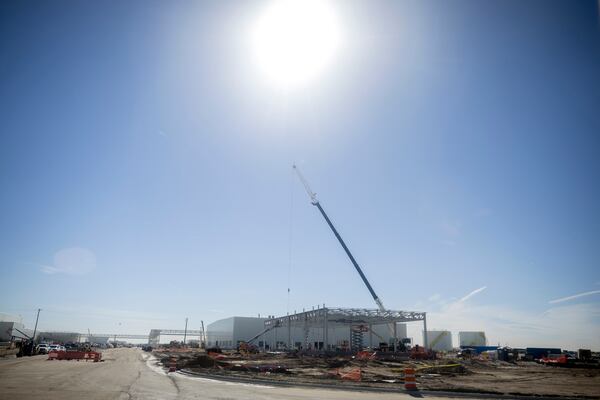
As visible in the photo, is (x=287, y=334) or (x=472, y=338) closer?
(x=287, y=334)

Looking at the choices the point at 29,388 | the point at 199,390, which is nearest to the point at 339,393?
the point at 199,390

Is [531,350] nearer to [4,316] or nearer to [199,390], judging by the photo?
[199,390]

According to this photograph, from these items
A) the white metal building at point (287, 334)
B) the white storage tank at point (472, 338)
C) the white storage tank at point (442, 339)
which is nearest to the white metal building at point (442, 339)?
the white storage tank at point (442, 339)

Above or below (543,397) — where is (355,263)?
above

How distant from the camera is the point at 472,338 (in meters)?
118

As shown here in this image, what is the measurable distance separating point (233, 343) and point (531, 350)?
64.8 m

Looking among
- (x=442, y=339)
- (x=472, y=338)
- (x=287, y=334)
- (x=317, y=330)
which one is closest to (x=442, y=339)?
(x=442, y=339)

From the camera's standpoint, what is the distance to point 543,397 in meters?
15.8

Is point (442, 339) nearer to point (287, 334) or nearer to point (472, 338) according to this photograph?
point (472, 338)

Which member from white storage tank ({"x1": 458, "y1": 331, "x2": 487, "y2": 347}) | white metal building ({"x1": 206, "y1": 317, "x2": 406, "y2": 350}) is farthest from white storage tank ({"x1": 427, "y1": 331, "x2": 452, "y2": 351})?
white metal building ({"x1": 206, "y1": 317, "x2": 406, "y2": 350})

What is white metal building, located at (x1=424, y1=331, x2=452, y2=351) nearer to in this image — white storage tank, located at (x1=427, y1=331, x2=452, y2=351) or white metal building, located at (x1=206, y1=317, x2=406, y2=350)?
white storage tank, located at (x1=427, y1=331, x2=452, y2=351)

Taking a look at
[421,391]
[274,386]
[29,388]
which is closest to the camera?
[29,388]

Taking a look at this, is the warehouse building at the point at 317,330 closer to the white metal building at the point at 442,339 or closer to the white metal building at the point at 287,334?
the white metal building at the point at 287,334

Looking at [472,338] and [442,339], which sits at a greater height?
[472,338]
